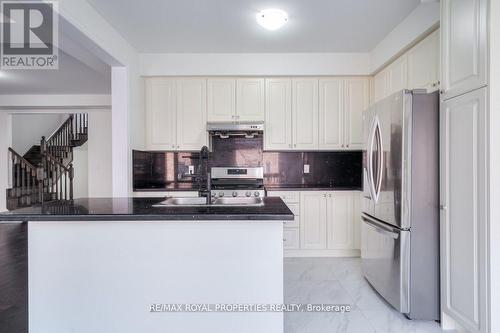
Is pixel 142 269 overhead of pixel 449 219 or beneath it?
beneath

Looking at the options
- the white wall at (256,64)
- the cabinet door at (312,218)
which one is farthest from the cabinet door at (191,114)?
the cabinet door at (312,218)

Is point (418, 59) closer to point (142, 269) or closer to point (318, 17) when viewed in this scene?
point (318, 17)

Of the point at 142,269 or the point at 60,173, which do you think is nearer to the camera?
the point at 142,269

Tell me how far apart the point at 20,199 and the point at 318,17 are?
23.9ft

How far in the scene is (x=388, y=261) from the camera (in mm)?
2422

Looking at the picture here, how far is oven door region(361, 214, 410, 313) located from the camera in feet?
7.34

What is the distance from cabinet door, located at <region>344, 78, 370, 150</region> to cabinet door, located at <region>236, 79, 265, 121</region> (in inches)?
45.6

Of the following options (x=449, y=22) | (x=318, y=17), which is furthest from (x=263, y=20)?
(x=449, y=22)

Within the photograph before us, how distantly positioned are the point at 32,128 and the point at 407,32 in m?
9.77

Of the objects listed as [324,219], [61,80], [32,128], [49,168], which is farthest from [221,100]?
[32,128]

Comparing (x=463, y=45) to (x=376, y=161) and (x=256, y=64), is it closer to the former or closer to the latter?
(x=376, y=161)

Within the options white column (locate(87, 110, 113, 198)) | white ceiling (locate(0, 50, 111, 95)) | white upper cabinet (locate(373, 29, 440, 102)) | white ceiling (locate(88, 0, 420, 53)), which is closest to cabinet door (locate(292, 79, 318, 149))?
white ceiling (locate(88, 0, 420, 53))

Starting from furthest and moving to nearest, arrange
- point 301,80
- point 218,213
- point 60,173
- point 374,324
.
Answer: point 60,173 → point 301,80 → point 374,324 → point 218,213

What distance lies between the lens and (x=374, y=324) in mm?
2201
